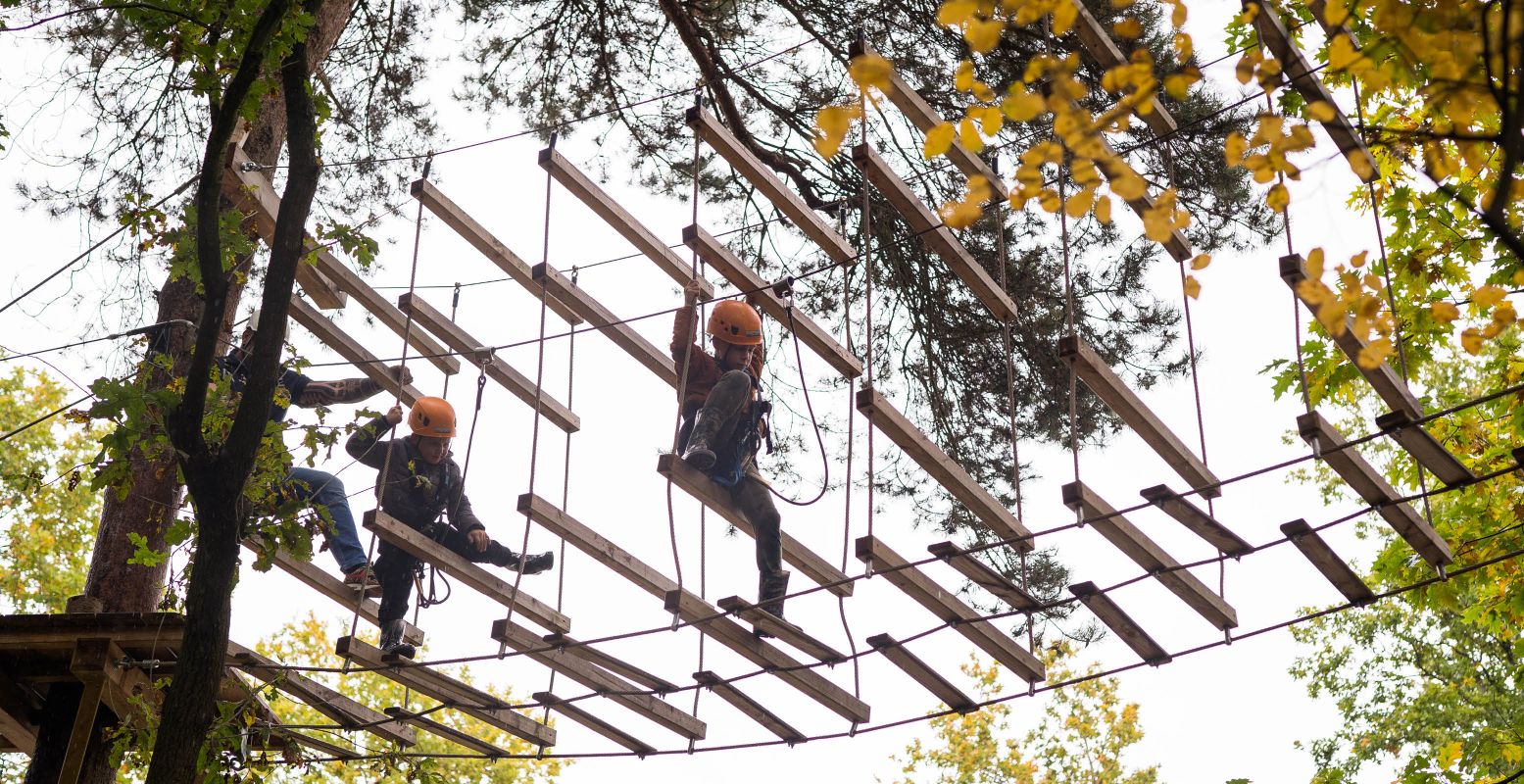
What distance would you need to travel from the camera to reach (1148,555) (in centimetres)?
450

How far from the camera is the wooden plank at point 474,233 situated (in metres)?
5.64

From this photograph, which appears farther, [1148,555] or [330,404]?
[330,404]

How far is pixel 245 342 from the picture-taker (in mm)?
6320

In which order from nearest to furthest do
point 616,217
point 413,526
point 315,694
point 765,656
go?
1. point 765,656
2. point 315,694
3. point 616,217
4. point 413,526

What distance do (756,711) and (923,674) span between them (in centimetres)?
63

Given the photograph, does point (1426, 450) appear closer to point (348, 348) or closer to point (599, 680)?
point (599, 680)

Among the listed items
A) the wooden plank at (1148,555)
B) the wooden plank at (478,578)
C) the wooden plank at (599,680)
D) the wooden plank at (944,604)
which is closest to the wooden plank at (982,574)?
the wooden plank at (944,604)

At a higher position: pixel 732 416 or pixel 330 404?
pixel 330 404

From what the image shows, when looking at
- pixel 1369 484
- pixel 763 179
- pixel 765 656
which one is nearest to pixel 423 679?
pixel 765 656

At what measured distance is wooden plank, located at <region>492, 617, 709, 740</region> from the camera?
495cm

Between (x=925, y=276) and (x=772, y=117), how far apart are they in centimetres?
140

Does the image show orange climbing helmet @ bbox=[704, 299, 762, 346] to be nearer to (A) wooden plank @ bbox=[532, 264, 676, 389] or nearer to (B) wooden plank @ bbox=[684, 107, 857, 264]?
(A) wooden plank @ bbox=[532, 264, 676, 389]

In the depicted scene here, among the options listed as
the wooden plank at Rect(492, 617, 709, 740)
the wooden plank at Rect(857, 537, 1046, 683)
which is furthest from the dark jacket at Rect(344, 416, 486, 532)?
the wooden plank at Rect(857, 537, 1046, 683)

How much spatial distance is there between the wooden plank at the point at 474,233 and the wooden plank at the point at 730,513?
0.90m
